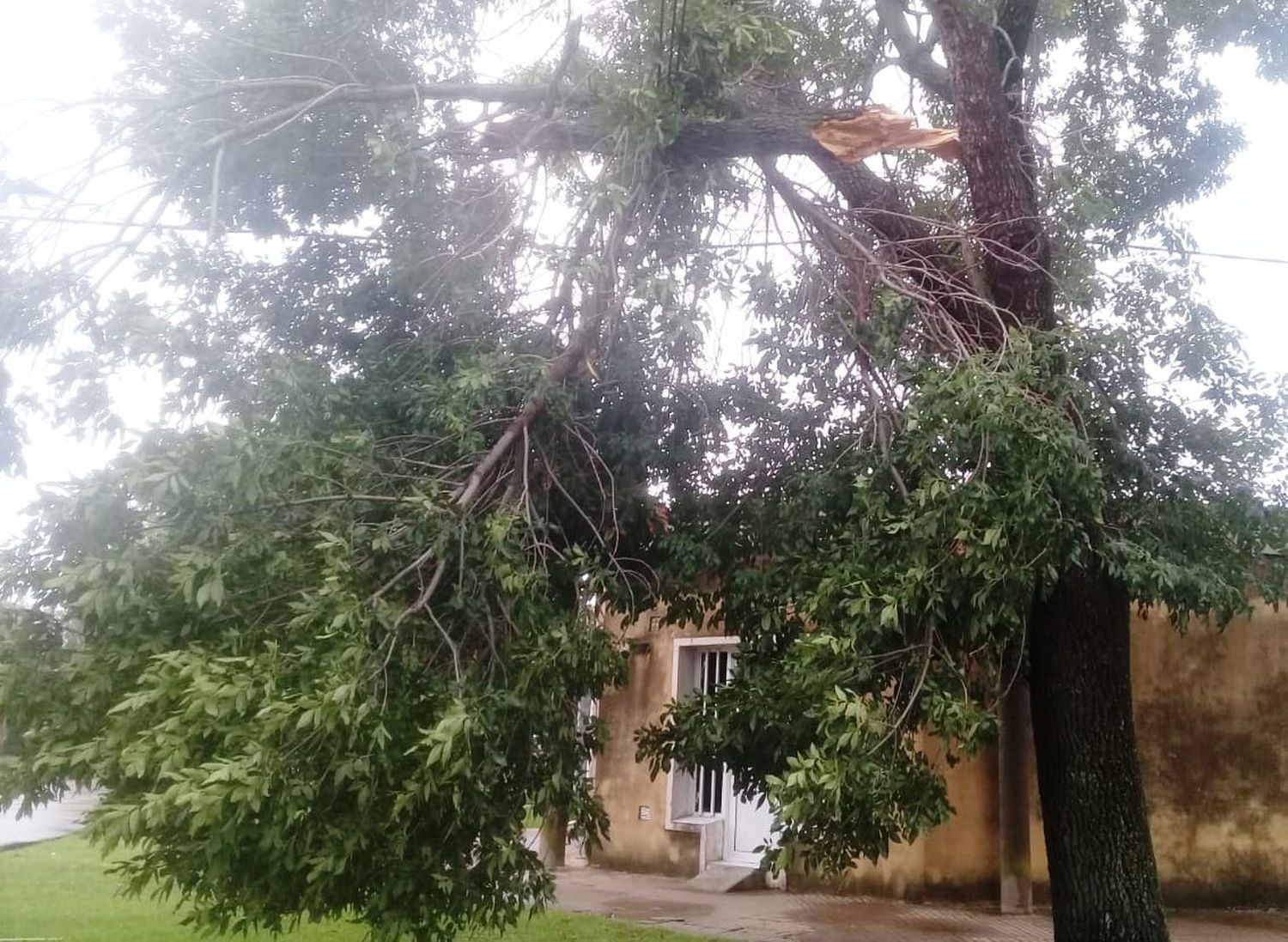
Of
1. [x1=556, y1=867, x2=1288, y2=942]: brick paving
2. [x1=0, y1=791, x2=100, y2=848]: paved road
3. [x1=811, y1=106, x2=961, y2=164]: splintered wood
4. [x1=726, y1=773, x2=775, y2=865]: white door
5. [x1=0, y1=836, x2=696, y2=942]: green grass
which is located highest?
[x1=811, y1=106, x2=961, y2=164]: splintered wood

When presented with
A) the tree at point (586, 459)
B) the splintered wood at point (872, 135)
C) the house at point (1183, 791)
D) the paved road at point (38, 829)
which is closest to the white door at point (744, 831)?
the house at point (1183, 791)

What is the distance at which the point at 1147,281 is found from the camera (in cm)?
711

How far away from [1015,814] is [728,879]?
9.68ft

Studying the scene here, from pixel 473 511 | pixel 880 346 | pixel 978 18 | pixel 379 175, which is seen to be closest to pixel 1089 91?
pixel 978 18

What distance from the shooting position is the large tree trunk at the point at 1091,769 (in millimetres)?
6070

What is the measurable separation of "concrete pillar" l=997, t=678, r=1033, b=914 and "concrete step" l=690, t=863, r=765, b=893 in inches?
92.2

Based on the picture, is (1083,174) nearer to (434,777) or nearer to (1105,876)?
(1105,876)

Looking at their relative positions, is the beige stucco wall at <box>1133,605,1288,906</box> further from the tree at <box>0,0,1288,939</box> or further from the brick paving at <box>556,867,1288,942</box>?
the tree at <box>0,0,1288,939</box>

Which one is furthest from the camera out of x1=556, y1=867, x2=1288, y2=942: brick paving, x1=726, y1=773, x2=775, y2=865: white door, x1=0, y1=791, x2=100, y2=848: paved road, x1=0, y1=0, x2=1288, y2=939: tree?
x1=0, y1=791, x2=100, y2=848: paved road

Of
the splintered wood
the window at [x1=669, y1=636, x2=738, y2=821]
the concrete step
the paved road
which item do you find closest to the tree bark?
the splintered wood

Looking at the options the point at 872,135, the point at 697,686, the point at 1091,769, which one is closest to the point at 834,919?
the point at 697,686

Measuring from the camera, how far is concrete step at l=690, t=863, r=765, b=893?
1069 cm

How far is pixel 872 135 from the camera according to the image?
726cm

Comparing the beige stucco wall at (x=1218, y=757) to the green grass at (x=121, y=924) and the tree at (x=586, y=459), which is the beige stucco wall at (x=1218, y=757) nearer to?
the tree at (x=586, y=459)
